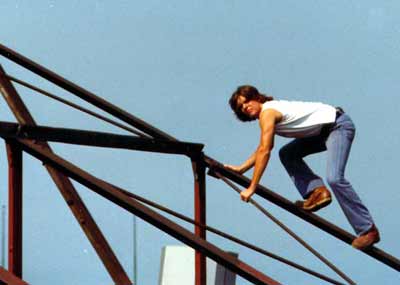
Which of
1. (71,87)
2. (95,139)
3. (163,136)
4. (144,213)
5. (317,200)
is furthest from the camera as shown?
(71,87)

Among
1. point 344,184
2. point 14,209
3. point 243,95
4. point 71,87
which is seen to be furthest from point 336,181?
point 71,87

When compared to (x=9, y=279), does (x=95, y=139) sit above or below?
above

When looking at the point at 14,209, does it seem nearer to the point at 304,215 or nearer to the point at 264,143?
the point at 264,143

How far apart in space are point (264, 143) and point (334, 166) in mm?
788

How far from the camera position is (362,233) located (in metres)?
12.5

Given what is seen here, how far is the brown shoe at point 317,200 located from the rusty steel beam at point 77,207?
2.34 meters

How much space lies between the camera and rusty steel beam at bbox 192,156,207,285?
1379 centimetres

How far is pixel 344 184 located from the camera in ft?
40.3

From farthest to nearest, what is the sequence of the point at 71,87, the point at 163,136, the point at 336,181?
the point at 71,87
the point at 163,136
the point at 336,181

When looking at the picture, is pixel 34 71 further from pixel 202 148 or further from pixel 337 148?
pixel 337 148

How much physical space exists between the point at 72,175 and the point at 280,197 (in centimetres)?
288

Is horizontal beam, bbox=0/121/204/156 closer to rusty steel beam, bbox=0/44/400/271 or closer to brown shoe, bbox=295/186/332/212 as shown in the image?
rusty steel beam, bbox=0/44/400/271

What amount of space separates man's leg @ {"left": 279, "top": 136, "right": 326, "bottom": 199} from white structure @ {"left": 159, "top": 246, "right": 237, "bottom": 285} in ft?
24.9

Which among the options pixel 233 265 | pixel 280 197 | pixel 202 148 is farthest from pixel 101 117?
pixel 233 265
